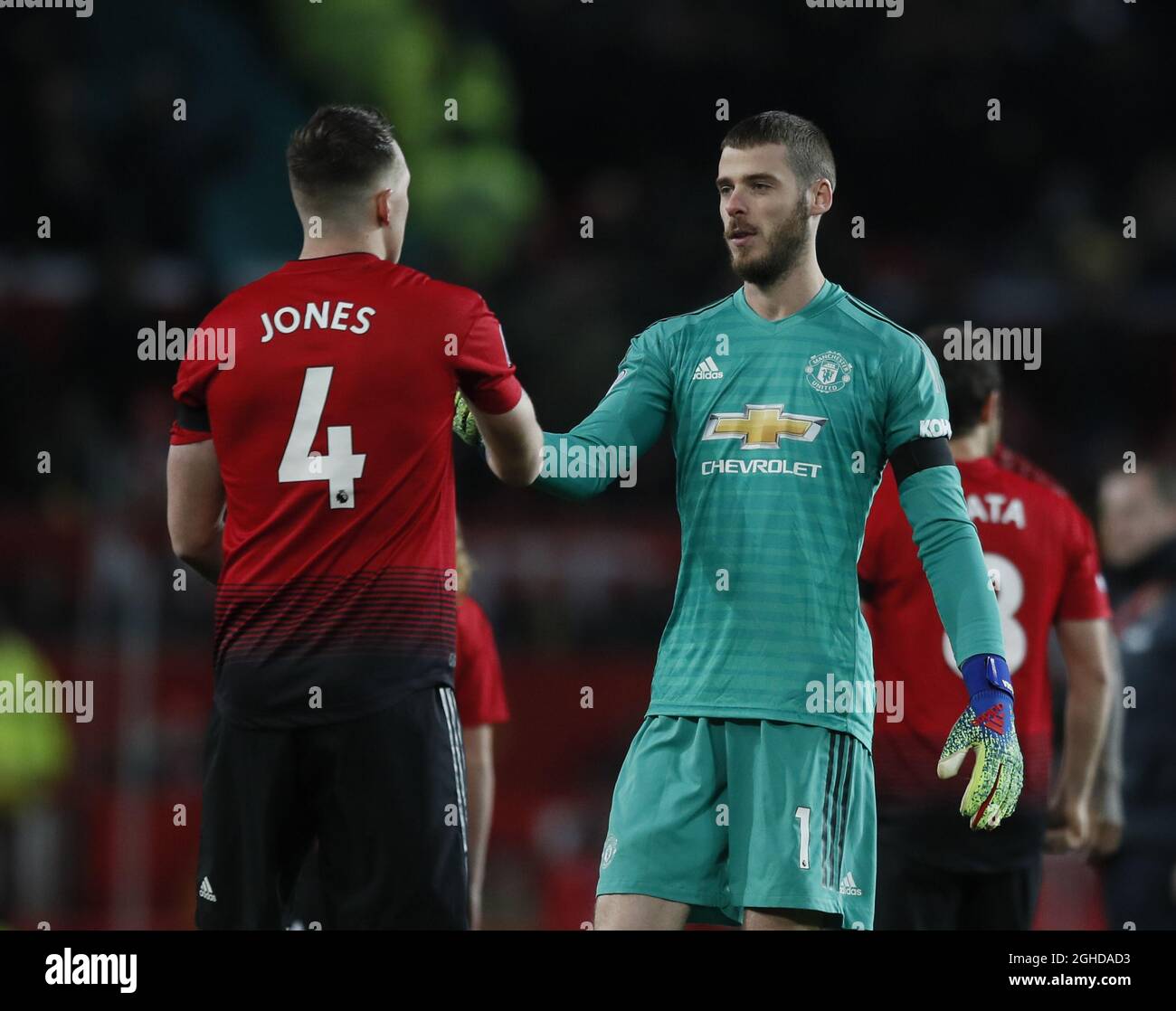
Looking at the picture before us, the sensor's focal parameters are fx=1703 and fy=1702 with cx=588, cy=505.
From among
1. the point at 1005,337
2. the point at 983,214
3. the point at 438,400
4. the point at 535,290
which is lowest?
the point at 438,400

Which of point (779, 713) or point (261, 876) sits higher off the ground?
point (779, 713)

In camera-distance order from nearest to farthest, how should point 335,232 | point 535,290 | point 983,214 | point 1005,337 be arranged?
point 335,232
point 1005,337
point 535,290
point 983,214

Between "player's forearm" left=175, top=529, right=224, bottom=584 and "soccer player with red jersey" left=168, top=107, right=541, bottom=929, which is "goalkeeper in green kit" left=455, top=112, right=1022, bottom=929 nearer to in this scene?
"soccer player with red jersey" left=168, top=107, right=541, bottom=929

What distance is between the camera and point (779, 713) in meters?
3.64

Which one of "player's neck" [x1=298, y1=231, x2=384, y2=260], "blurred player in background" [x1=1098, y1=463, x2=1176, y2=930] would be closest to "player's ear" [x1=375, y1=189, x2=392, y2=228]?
"player's neck" [x1=298, y1=231, x2=384, y2=260]

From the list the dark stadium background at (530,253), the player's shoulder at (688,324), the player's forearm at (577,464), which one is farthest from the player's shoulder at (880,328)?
the dark stadium background at (530,253)

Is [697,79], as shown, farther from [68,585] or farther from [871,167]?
[68,585]

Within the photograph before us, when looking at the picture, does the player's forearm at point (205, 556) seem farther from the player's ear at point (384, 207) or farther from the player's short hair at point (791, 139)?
the player's short hair at point (791, 139)

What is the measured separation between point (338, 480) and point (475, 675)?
6.05 ft

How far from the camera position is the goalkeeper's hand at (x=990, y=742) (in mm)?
3547

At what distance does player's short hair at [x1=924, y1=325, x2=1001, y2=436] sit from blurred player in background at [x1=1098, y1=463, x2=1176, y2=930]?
5.81 feet

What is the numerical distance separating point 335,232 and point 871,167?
37.5 ft

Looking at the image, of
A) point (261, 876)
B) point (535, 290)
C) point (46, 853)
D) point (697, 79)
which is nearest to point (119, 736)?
point (46, 853)

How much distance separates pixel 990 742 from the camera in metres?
3.56
